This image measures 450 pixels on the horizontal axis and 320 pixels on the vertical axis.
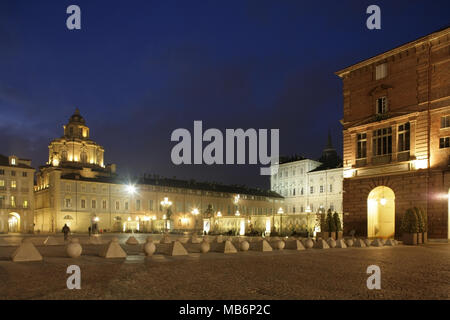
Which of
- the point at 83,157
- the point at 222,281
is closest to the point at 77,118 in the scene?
the point at 83,157

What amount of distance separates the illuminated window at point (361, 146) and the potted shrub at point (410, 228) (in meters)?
7.85

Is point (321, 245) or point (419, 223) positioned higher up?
point (419, 223)

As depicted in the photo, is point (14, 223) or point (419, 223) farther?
point (14, 223)

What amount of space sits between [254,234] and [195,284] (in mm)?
31187

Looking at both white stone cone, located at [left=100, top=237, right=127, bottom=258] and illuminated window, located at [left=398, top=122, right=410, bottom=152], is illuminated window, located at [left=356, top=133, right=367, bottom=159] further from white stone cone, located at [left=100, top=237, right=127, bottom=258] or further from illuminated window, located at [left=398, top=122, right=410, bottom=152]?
white stone cone, located at [left=100, top=237, right=127, bottom=258]

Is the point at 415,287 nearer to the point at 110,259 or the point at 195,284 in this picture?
the point at 195,284

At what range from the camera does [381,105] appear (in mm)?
32594

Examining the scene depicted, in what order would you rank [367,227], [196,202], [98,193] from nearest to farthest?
[367,227] < [98,193] < [196,202]

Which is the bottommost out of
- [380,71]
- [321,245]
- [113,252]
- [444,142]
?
[321,245]

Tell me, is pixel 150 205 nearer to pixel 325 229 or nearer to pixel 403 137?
pixel 325 229

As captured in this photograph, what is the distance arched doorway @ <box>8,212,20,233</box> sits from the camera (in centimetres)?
7748

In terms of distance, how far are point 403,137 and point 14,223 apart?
7653 cm

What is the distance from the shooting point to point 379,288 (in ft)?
30.7
